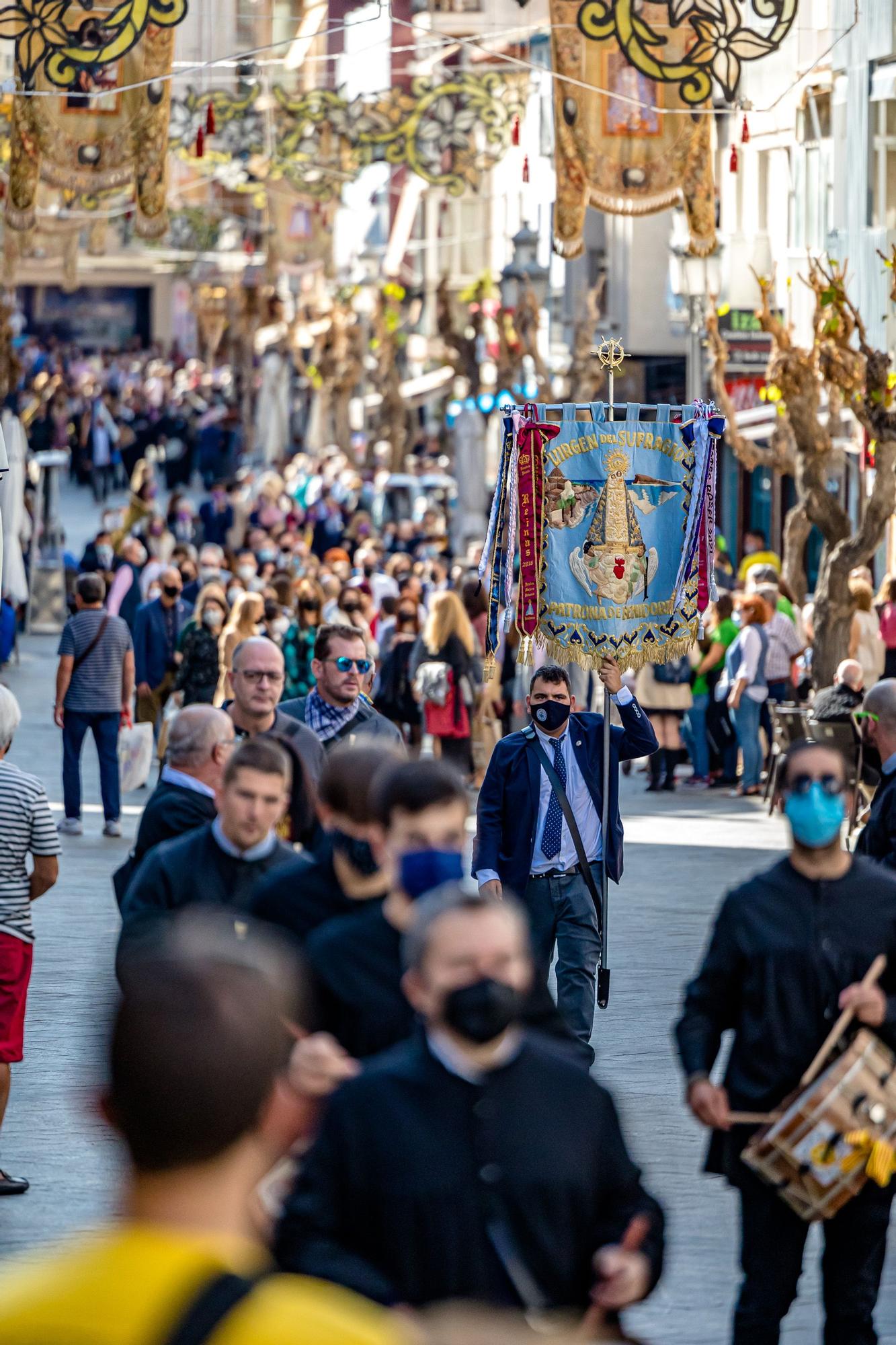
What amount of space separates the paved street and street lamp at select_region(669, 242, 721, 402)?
9.37 m

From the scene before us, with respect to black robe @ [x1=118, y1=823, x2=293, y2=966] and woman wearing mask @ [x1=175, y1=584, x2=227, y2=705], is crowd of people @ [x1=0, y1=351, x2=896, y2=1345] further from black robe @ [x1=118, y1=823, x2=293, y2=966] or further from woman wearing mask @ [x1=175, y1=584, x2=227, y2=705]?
woman wearing mask @ [x1=175, y1=584, x2=227, y2=705]

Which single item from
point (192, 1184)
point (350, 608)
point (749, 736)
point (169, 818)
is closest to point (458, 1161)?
point (192, 1184)

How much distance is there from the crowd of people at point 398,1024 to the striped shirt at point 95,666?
17.7 feet

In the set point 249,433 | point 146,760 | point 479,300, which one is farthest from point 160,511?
point 146,760

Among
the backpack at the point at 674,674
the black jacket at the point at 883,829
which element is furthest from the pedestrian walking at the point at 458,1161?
the backpack at the point at 674,674

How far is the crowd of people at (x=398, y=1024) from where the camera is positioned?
266 cm

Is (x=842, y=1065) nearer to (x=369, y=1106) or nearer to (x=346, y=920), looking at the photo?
(x=346, y=920)

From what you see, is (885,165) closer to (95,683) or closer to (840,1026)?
(95,683)

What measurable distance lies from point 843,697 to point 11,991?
926 cm

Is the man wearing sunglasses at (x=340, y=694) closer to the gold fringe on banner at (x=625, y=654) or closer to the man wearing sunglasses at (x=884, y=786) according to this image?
the gold fringe on banner at (x=625, y=654)

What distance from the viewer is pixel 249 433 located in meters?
57.2

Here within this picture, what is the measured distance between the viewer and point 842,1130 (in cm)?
531

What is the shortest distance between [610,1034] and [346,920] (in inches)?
229

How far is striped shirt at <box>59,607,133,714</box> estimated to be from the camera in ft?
53.2
